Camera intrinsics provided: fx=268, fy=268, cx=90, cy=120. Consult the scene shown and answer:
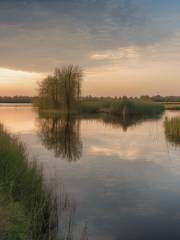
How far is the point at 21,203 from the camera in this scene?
15.1 ft

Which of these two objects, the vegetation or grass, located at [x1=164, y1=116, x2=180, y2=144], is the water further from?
the vegetation

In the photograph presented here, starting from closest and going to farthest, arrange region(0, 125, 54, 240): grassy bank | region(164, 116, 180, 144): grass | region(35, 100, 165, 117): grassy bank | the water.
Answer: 1. region(0, 125, 54, 240): grassy bank
2. the water
3. region(164, 116, 180, 144): grass
4. region(35, 100, 165, 117): grassy bank

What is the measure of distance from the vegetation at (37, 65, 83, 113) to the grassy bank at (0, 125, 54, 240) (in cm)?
3296

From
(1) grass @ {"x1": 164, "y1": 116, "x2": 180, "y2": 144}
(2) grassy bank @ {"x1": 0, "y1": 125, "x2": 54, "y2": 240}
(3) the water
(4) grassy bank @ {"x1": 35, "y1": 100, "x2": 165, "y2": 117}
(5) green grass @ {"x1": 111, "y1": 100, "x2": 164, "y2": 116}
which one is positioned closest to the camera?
(2) grassy bank @ {"x1": 0, "y1": 125, "x2": 54, "y2": 240}

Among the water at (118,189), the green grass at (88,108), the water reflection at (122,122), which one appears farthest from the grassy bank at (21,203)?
the green grass at (88,108)

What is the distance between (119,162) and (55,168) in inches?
98.3

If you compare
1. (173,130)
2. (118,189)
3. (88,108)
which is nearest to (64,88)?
(88,108)

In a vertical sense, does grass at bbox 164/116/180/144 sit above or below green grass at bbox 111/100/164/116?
below

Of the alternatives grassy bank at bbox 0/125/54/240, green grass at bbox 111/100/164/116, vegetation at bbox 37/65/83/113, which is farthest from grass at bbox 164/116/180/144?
vegetation at bbox 37/65/83/113

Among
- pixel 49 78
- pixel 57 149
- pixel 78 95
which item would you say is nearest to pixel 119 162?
pixel 57 149

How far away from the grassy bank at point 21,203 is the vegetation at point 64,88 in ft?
108

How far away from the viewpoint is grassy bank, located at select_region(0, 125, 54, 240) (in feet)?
12.0

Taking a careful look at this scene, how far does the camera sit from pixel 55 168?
28.1 feet

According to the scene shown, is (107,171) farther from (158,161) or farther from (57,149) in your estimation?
(57,149)
